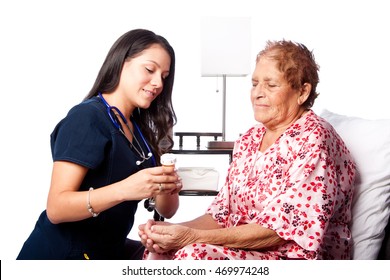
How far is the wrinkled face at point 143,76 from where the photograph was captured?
1.86 meters

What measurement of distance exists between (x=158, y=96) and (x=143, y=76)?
227 millimetres

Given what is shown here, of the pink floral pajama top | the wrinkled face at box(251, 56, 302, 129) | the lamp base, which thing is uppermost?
the wrinkled face at box(251, 56, 302, 129)

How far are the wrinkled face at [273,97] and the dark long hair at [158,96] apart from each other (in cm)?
35

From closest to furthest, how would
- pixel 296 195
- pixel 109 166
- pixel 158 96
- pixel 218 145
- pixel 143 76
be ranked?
pixel 296 195 < pixel 109 166 < pixel 143 76 < pixel 158 96 < pixel 218 145

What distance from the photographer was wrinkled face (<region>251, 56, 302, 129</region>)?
1.81 m

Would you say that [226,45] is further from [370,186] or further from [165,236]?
[165,236]

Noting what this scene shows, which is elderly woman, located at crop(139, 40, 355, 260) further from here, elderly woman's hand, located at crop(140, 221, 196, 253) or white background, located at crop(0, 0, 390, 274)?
white background, located at crop(0, 0, 390, 274)

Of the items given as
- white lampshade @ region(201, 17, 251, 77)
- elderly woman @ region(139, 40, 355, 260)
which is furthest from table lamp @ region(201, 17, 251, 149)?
elderly woman @ region(139, 40, 355, 260)

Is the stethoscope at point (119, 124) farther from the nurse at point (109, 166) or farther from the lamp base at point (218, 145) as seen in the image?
the lamp base at point (218, 145)

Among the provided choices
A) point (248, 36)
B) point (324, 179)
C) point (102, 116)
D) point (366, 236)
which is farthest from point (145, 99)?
point (248, 36)

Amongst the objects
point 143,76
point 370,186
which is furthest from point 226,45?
point 370,186

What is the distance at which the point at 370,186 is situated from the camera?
185cm

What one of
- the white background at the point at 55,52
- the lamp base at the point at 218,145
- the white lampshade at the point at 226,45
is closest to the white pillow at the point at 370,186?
the lamp base at the point at 218,145

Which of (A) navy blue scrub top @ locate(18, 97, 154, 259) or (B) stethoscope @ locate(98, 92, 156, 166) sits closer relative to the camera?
(A) navy blue scrub top @ locate(18, 97, 154, 259)
